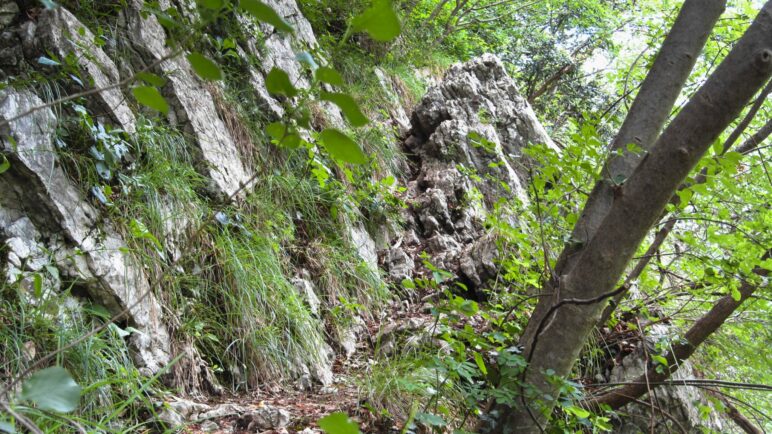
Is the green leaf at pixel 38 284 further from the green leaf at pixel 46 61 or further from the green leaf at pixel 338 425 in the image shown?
the green leaf at pixel 338 425

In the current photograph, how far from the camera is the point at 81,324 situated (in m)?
2.28

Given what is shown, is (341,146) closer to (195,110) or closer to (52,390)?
(52,390)

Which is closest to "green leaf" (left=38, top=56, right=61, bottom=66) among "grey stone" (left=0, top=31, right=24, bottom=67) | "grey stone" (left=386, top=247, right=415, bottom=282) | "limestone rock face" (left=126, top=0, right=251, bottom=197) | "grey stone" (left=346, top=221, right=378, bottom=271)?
"grey stone" (left=0, top=31, right=24, bottom=67)

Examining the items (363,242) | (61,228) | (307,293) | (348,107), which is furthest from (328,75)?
(363,242)

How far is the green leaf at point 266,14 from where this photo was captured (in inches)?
18.8

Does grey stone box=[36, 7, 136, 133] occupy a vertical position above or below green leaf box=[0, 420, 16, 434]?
above

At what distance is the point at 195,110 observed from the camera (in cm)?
372

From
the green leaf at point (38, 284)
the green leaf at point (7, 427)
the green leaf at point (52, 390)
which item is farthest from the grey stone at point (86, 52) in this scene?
the green leaf at point (52, 390)

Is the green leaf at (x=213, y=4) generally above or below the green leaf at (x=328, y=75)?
above

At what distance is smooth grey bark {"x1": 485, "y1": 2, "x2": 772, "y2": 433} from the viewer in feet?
4.24

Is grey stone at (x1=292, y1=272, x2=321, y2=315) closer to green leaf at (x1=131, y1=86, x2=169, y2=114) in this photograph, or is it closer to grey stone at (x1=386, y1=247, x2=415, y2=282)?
grey stone at (x1=386, y1=247, x2=415, y2=282)

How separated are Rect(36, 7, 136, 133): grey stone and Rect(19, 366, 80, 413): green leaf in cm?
282

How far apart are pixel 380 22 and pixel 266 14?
0.36 feet

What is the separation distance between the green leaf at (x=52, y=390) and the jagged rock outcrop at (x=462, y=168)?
383 cm
